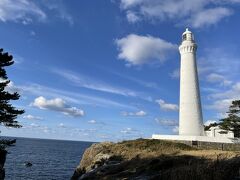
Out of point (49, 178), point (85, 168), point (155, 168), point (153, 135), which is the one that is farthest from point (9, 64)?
point (49, 178)

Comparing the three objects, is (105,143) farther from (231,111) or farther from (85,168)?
(231,111)

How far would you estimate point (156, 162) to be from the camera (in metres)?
22.5

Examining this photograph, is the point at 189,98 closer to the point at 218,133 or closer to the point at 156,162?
the point at 218,133

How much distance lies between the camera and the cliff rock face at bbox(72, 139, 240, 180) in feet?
38.1

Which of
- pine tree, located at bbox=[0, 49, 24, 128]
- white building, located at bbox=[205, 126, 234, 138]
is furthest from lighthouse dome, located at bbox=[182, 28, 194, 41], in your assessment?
pine tree, located at bbox=[0, 49, 24, 128]

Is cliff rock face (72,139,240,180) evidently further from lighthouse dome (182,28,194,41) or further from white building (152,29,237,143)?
lighthouse dome (182,28,194,41)

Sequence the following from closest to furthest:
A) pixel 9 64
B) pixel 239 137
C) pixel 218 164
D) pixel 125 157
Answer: pixel 218 164
pixel 9 64
pixel 125 157
pixel 239 137

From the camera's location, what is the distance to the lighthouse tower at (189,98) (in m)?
43.1

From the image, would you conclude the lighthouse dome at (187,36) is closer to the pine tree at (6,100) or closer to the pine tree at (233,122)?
the pine tree at (233,122)

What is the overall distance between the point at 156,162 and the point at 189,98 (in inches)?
878

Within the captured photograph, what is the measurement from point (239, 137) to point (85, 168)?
20228mm

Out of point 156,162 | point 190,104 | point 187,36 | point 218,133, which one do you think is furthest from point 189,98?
point 156,162

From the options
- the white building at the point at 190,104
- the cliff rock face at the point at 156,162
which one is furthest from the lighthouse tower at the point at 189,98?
the cliff rock face at the point at 156,162

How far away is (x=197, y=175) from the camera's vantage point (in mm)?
11242
